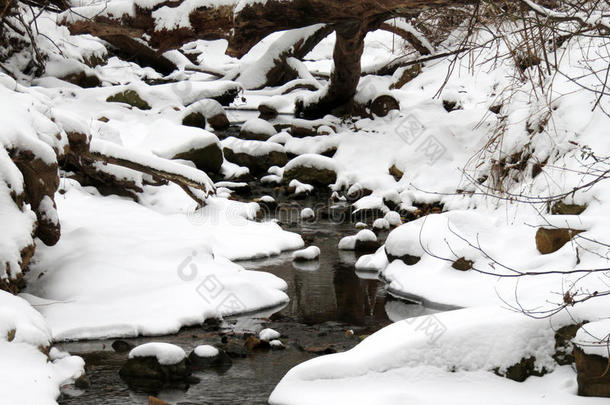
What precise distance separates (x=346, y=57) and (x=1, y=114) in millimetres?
8240

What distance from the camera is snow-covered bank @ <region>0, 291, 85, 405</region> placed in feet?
15.5

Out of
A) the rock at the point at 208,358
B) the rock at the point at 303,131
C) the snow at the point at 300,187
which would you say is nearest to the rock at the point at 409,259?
the rock at the point at 208,358

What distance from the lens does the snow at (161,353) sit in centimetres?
542

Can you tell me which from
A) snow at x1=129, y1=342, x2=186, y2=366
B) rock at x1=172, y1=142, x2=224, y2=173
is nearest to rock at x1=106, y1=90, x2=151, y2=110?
rock at x1=172, y1=142, x2=224, y2=173

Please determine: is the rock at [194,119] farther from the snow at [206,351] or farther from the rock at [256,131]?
the snow at [206,351]

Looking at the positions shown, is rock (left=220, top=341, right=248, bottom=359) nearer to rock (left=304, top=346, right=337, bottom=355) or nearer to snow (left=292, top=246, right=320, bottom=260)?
rock (left=304, top=346, right=337, bottom=355)

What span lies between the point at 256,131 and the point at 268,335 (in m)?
9.05

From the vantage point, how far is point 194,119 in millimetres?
15312

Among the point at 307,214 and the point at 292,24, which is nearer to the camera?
the point at 307,214

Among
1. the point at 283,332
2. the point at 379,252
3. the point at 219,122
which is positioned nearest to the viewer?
the point at 283,332

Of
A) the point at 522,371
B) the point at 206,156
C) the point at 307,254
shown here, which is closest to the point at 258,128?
the point at 206,156

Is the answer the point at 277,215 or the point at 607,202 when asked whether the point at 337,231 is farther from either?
the point at 607,202

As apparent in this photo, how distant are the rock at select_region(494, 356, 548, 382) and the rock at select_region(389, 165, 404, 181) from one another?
7.98m

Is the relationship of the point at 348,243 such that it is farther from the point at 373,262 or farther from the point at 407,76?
the point at 407,76
